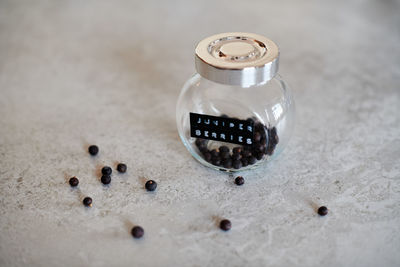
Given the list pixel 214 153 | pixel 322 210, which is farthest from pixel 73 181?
pixel 322 210

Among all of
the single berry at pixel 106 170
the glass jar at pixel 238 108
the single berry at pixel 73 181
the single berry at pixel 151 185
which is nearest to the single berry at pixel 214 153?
the glass jar at pixel 238 108

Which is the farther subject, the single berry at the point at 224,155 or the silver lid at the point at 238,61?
the single berry at the point at 224,155

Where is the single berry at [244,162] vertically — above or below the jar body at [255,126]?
below

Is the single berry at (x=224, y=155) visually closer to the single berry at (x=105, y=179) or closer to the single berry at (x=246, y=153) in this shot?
the single berry at (x=246, y=153)

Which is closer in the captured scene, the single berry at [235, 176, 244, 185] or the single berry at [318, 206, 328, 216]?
the single berry at [318, 206, 328, 216]

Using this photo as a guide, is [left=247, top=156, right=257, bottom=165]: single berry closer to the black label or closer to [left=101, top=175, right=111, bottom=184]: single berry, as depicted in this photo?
the black label

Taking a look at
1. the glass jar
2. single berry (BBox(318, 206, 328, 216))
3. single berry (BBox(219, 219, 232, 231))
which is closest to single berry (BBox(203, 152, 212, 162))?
the glass jar

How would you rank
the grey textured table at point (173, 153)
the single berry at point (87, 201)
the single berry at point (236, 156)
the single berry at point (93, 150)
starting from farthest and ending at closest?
the single berry at point (93, 150) → the single berry at point (236, 156) → the single berry at point (87, 201) → the grey textured table at point (173, 153)

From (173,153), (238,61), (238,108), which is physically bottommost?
(173,153)

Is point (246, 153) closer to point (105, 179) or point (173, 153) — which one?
point (173, 153)
